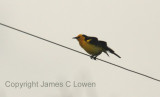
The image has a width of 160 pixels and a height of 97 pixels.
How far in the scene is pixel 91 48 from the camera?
1245 centimetres

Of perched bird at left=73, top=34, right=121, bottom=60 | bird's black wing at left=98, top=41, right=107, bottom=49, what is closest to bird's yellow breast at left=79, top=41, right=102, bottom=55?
perched bird at left=73, top=34, right=121, bottom=60

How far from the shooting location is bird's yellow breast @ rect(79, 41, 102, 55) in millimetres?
12414

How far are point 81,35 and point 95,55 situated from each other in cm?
78

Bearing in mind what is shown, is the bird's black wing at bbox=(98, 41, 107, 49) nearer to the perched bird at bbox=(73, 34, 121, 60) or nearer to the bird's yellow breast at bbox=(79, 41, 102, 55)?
the perched bird at bbox=(73, 34, 121, 60)

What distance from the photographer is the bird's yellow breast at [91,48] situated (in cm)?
1241

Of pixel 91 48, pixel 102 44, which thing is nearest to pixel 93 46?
pixel 91 48

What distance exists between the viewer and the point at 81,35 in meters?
12.9

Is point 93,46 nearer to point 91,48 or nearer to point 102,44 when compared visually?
point 91,48

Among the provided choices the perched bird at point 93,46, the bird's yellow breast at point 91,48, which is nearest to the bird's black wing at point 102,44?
the perched bird at point 93,46

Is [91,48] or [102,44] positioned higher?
[102,44]

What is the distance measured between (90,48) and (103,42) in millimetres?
410

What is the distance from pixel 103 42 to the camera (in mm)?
12547

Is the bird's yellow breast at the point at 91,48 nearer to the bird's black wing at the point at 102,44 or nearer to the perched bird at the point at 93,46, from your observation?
the perched bird at the point at 93,46

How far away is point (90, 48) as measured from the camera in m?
12.4
